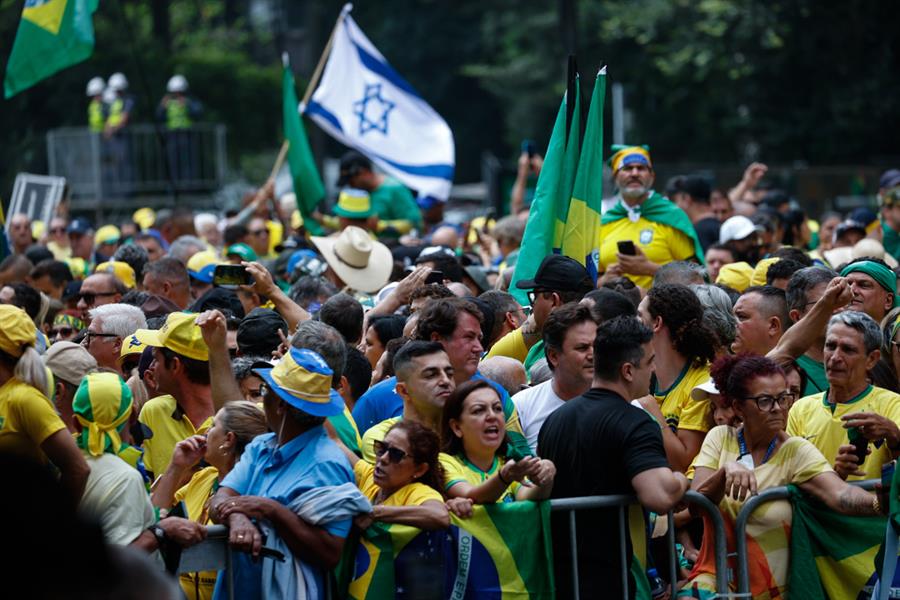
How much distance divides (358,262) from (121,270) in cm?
183

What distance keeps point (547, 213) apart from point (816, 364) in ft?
8.03

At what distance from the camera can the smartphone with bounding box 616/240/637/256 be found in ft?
33.6

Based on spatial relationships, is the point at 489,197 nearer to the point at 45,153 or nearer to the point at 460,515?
the point at 45,153

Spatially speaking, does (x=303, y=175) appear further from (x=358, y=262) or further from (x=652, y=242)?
(x=652, y=242)

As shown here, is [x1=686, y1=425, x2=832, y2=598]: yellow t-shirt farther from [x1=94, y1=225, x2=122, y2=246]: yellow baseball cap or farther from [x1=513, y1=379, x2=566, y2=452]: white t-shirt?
[x1=94, y1=225, x2=122, y2=246]: yellow baseball cap

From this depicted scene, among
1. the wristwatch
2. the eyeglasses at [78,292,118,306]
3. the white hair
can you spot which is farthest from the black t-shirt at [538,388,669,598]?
the eyeglasses at [78,292,118,306]

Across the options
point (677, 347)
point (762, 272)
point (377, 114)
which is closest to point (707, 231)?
point (762, 272)

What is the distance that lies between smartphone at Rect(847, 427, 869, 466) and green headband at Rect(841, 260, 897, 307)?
6.44ft

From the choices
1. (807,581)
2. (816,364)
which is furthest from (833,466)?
(816,364)

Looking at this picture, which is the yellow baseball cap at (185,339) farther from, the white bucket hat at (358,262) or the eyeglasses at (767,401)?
the white bucket hat at (358,262)

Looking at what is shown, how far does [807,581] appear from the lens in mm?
6289

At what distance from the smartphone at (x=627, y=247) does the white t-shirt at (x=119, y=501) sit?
5399 mm

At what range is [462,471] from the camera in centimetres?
600

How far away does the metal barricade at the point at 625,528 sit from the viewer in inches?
233
